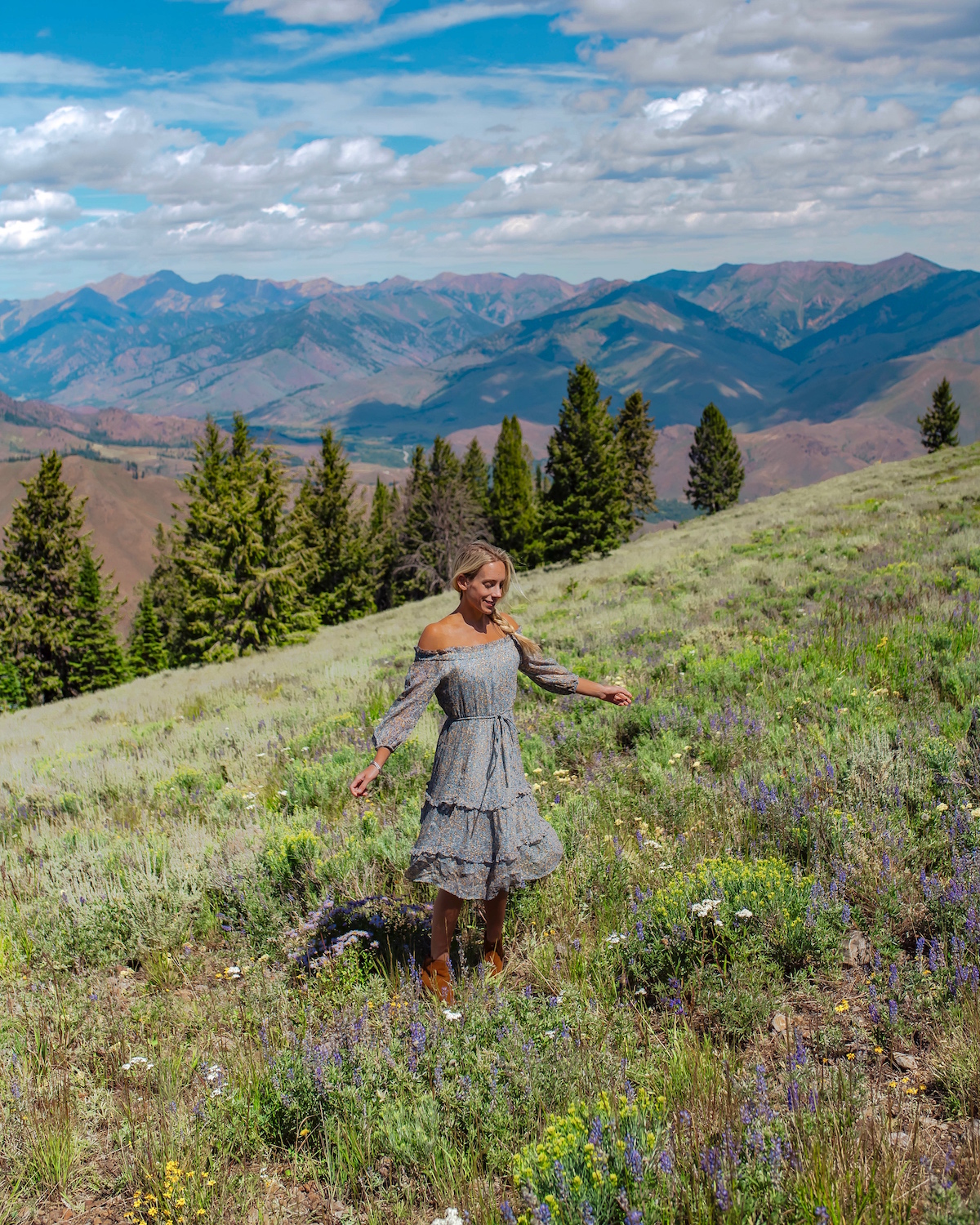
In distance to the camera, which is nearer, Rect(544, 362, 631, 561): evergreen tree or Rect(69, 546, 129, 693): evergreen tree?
Rect(544, 362, 631, 561): evergreen tree

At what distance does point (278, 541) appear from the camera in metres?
39.3

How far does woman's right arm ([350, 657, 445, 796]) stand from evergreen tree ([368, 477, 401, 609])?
2065 inches

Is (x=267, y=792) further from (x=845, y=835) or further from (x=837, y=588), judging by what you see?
(x=837, y=588)

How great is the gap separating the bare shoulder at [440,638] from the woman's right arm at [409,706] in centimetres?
6

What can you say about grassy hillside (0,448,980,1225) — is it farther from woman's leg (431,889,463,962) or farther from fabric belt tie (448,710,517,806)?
fabric belt tie (448,710,517,806)

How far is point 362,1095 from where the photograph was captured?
2.82 metres

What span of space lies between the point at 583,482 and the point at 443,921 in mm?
45487

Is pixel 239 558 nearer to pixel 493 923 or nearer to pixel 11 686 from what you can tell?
pixel 11 686

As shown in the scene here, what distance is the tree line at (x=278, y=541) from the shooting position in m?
37.7

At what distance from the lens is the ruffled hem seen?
11.6 feet

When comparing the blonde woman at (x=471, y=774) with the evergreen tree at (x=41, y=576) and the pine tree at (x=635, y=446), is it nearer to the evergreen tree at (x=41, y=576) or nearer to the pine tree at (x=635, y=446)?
the evergreen tree at (x=41, y=576)

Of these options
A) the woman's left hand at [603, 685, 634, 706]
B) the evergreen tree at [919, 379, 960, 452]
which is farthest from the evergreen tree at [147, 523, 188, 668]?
the evergreen tree at [919, 379, 960, 452]

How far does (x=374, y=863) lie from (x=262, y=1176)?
2.29 m

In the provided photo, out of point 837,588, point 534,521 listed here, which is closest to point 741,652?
point 837,588
